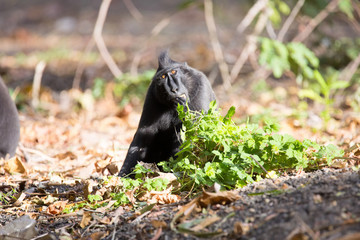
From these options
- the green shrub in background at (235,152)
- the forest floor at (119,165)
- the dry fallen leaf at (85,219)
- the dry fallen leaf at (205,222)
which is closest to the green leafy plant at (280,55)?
the forest floor at (119,165)

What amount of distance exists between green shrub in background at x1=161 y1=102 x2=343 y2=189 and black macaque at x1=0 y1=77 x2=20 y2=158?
2745 millimetres

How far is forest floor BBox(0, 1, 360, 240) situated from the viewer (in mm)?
2481

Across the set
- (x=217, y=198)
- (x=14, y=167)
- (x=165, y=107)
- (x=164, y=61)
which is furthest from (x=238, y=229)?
(x=14, y=167)

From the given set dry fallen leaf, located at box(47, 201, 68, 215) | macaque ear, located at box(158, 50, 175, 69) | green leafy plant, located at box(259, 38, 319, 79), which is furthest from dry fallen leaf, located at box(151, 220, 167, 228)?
green leafy plant, located at box(259, 38, 319, 79)

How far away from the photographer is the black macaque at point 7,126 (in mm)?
5465

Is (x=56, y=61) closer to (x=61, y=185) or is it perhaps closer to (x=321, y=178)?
(x=61, y=185)

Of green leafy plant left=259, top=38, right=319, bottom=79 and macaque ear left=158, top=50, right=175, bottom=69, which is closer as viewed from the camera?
macaque ear left=158, top=50, right=175, bottom=69

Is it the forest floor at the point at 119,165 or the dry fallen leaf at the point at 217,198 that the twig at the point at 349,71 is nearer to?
the forest floor at the point at 119,165

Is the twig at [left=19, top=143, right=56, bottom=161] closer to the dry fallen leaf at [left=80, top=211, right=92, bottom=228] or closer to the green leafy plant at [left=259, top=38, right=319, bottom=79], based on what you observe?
the dry fallen leaf at [left=80, top=211, right=92, bottom=228]

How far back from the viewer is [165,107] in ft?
14.1

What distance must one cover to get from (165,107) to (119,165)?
829 mm

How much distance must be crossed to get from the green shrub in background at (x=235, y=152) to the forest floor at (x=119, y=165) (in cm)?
12

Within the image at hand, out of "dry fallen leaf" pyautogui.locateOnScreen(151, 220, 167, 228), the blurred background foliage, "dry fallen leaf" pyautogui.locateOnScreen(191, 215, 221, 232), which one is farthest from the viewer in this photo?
the blurred background foliage

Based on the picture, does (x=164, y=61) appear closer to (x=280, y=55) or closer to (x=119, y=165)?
A: (x=119, y=165)
